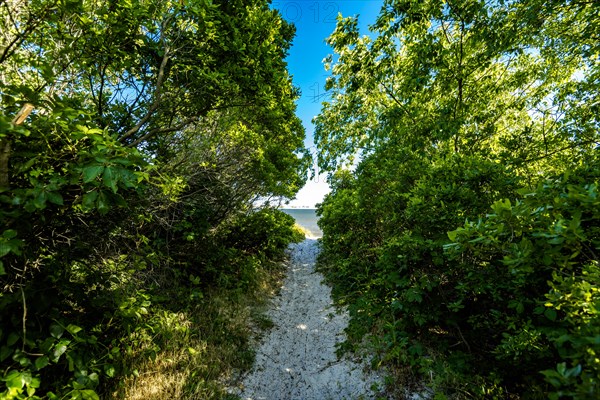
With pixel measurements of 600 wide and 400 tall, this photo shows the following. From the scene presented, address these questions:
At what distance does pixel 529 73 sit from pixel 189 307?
11.8 m

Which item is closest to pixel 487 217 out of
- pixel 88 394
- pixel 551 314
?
pixel 551 314

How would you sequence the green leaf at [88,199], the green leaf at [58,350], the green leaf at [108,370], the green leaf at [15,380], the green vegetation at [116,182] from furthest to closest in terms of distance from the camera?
the green leaf at [108,370] < the green leaf at [58,350] < the green vegetation at [116,182] < the green leaf at [15,380] < the green leaf at [88,199]

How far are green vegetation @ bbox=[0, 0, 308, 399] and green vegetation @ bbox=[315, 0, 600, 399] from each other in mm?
2980

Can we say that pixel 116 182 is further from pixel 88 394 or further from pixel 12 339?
pixel 88 394

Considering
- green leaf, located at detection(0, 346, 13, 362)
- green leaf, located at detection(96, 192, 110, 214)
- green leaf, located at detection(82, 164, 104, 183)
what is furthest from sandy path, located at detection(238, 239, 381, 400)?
green leaf, located at detection(82, 164, 104, 183)

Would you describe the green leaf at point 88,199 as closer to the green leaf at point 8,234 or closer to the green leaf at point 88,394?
the green leaf at point 8,234

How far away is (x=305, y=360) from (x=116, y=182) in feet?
17.6

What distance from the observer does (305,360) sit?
524 centimetres

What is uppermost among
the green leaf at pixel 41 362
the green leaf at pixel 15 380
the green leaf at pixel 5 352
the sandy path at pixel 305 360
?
the green leaf at pixel 5 352

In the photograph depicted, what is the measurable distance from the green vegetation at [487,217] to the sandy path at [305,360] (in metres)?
0.67

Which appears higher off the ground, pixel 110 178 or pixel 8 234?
pixel 110 178

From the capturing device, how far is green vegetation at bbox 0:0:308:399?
2.15 m

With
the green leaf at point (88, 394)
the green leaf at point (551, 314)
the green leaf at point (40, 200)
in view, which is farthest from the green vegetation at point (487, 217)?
the green leaf at point (88, 394)

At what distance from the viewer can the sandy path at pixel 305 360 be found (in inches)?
168
